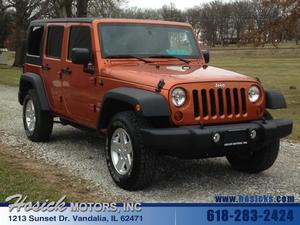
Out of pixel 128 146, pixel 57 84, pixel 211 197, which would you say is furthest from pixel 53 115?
pixel 211 197

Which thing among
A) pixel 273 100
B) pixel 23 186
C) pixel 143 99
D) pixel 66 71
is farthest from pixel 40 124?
pixel 273 100

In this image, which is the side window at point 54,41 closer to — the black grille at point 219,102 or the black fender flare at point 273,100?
the black grille at point 219,102

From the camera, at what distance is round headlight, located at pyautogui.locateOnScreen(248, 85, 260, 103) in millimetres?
6043

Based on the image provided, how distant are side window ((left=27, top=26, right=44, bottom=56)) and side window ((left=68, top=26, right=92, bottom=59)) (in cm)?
124

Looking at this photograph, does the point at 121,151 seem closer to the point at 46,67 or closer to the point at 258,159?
the point at 258,159

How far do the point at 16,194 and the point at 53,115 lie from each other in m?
2.88

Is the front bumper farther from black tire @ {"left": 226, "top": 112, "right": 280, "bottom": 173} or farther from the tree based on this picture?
the tree

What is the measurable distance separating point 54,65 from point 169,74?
103 inches

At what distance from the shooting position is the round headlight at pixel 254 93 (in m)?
6.04

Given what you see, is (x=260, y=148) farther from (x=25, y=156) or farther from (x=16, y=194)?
(x=25, y=156)

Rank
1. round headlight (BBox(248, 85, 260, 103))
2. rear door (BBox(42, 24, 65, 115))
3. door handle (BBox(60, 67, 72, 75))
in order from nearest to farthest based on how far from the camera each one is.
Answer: round headlight (BBox(248, 85, 260, 103)) < door handle (BBox(60, 67, 72, 75)) < rear door (BBox(42, 24, 65, 115))

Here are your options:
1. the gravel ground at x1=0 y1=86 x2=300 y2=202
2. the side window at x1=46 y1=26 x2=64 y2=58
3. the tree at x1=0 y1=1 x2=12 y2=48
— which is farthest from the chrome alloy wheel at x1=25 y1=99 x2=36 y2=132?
the tree at x1=0 y1=1 x2=12 y2=48

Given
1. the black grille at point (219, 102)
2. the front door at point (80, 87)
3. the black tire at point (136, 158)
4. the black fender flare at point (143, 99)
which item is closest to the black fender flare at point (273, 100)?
the black grille at point (219, 102)

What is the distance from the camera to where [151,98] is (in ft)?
17.9
